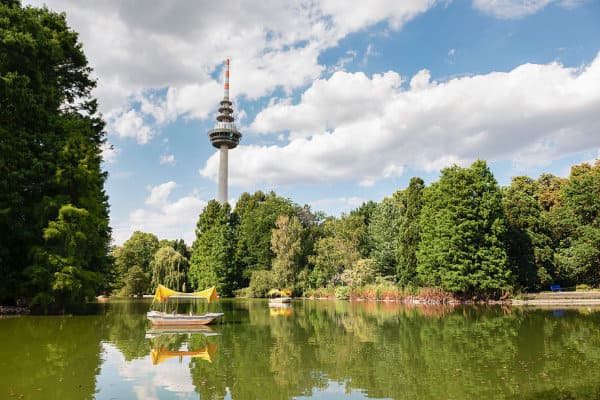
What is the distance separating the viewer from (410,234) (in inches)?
2103

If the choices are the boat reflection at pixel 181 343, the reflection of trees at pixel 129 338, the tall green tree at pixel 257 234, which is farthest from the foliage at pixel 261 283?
the boat reflection at pixel 181 343

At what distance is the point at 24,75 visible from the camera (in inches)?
1099

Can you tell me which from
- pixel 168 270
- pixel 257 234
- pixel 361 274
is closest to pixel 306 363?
pixel 361 274

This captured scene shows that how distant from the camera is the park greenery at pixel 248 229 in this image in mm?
28719

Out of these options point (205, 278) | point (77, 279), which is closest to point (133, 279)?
point (205, 278)

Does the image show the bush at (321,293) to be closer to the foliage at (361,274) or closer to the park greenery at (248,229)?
the park greenery at (248,229)

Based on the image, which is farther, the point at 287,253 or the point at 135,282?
the point at 135,282

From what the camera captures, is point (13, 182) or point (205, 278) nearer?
point (13, 182)

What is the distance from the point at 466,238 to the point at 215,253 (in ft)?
141

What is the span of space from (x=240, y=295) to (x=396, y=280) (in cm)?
2843

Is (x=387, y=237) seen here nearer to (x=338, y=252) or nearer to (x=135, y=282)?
(x=338, y=252)

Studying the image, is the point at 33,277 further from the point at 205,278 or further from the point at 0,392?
the point at 205,278

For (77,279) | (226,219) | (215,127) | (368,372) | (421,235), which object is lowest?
(368,372)

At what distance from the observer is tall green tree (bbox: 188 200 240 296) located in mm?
73500
